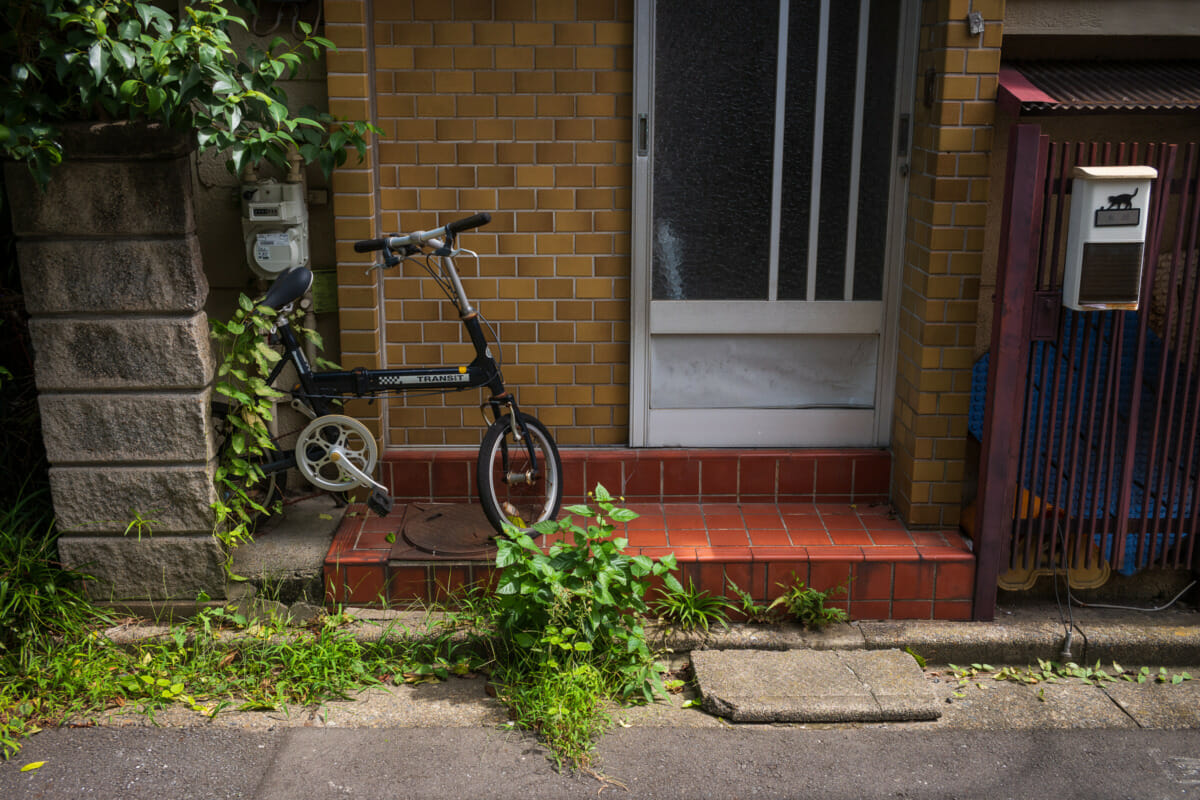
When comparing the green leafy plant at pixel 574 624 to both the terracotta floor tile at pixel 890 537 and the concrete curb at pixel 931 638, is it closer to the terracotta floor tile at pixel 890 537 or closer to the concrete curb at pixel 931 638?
the concrete curb at pixel 931 638

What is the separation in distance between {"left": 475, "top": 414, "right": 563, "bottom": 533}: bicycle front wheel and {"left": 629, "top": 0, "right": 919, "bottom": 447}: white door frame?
54cm

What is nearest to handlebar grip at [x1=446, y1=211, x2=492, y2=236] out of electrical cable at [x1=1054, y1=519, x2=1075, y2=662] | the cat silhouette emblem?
the cat silhouette emblem

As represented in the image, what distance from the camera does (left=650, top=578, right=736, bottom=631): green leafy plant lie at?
14.8ft

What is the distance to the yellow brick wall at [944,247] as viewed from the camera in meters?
4.40

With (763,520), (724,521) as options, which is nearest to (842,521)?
(763,520)

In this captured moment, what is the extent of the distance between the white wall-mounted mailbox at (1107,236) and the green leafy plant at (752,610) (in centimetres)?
173

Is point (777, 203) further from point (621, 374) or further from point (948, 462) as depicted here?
point (948, 462)

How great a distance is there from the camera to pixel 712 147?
495 cm

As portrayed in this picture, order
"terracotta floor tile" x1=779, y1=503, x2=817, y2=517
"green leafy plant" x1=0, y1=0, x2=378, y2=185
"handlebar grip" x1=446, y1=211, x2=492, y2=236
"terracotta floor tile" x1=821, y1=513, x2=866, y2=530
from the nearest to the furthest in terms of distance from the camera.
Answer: "green leafy plant" x1=0, y1=0, x2=378, y2=185
"handlebar grip" x1=446, y1=211, x2=492, y2=236
"terracotta floor tile" x1=821, y1=513, x2=866, y2=530
"terracotta floor tile" x1=779, y1=503, x2=817, y2=517

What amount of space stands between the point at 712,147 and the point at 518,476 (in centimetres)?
174

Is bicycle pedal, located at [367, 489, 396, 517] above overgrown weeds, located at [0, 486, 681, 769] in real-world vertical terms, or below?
above

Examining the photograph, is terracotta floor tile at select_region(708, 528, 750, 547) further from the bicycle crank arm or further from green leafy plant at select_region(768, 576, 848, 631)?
the bicycle crank arm

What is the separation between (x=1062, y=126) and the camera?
191 inches

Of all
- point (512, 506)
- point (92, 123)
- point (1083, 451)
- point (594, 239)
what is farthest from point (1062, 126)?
point (92, 123)
